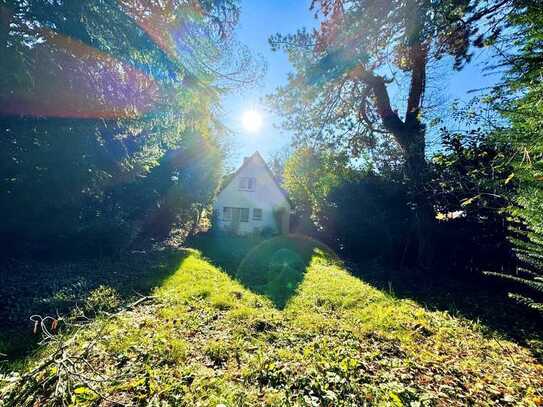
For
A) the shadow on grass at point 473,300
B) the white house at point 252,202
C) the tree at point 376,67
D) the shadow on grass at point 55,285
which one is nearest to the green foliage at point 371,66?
the tree at point 376,67

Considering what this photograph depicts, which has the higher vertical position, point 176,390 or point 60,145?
point 60,145

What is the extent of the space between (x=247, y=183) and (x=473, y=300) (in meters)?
16.7

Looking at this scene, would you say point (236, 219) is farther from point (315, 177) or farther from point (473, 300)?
point (473, 300)

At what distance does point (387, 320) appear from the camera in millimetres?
4832

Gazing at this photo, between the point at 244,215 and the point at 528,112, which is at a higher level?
the point at 528,112

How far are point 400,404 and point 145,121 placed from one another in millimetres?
9102

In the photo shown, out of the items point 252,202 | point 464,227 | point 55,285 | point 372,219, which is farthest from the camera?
point 252,202

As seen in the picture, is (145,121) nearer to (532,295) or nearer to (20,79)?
(20,79)

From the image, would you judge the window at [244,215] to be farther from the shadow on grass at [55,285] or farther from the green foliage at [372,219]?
the shadow on grass at [55,285]

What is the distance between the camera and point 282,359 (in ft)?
11.1

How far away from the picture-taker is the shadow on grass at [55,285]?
386 centimetres

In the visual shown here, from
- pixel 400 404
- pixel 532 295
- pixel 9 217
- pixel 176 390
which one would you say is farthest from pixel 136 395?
pixel 532 295

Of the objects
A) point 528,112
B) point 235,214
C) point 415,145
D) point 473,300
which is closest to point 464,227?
point 473,300

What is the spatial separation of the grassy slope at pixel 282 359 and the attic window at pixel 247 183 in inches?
613
